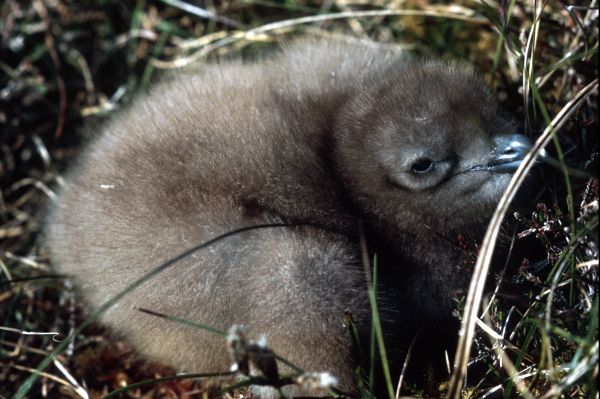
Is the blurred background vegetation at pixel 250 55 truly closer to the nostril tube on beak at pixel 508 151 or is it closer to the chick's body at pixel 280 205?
the nostril tube on beak at pixel 508 151

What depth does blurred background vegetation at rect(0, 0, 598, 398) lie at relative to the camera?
6.90 ft

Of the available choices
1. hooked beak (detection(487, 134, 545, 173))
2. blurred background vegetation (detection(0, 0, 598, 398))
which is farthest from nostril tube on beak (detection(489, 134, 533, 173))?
blurred background vegetation (detection(0, 0, 598, 398))

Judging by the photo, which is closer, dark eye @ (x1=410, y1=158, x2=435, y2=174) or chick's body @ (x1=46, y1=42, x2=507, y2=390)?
chick's body @ (x1=46, y1=42, x2=507, y2=390)


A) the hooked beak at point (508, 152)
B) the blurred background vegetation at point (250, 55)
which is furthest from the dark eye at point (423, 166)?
the blurred background vegetation at point (250, 55)

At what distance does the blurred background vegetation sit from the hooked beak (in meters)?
0.13

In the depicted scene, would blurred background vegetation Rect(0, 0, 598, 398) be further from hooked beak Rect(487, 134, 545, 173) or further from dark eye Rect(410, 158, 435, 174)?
dark eye Rect(410, 158, 435, 174)

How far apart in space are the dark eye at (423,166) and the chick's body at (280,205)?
0.5 inches

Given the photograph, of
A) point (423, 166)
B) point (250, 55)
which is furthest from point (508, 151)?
point (250, 55)

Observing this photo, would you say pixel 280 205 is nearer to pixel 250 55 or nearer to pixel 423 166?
pixel 423 166

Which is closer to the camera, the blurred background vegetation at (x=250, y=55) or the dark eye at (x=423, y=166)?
the blurred background vegetation at (x=250, y=55)

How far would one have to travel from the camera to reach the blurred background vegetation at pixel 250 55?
2.10 metres

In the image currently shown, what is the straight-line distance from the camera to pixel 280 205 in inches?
89.6

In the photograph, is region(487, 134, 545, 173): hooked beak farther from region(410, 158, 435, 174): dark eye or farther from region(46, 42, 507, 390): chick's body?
region(410, 158, 435, 174): dark eye

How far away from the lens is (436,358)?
94.9 inches
